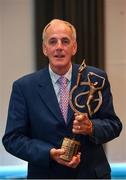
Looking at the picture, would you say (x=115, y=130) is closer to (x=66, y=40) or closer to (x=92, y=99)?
(x=92, y=99)

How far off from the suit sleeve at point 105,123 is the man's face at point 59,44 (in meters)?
0.20

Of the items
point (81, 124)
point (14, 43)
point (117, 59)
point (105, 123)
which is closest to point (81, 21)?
point (117, 59)

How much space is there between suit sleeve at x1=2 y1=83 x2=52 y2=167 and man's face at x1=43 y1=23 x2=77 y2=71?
180 millimetres

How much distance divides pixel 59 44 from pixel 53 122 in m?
0.29

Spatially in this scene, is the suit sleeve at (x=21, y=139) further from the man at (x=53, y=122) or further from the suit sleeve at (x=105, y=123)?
the suit sleeve at (x=105, y=123)

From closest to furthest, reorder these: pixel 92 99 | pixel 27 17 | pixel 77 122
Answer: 1. pixel 77 122
2. pixel 92 99
3. pixel 27 17

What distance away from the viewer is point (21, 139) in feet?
5.06

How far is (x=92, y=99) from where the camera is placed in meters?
1.54

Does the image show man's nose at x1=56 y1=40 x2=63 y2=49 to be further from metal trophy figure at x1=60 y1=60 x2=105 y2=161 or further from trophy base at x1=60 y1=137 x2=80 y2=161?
trophy base at x1=60 y1=137 x2=80 y2=161

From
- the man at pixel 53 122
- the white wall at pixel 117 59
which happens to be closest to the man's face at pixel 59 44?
the man at pixel 53 122

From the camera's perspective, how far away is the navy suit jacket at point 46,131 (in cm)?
154

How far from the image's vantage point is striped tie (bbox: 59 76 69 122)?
1583 mm

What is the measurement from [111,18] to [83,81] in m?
1.44

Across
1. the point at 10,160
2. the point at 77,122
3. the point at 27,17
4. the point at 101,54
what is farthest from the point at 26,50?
the point at 77,122
